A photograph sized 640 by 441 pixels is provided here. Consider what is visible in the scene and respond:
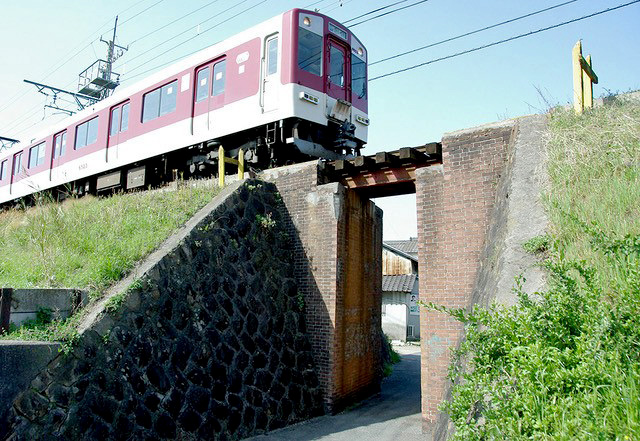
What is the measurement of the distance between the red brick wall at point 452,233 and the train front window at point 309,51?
140 inches

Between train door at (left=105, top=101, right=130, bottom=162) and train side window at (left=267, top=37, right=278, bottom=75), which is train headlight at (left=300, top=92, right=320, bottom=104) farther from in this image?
train door at (left=105, top=101, right=130, bottom=162)

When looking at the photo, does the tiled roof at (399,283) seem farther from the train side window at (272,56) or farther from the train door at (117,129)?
the train side window at (272,56)

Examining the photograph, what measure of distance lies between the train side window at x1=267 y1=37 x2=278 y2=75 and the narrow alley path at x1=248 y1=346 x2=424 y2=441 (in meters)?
6.85

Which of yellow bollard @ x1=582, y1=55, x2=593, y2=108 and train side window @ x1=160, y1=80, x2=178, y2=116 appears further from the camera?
train side window @ x1=160, y1=80, x2=178, y2=116

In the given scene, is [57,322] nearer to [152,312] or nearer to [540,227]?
[152,312]

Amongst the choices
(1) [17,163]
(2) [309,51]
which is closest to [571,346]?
(2) [309,51]

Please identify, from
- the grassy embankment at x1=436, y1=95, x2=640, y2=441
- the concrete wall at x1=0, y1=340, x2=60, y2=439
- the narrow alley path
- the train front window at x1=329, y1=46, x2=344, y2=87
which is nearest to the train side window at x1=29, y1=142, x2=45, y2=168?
the train front window at x1=329, y1=46, x2=344, y2=87

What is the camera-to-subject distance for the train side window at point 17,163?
18.9 m

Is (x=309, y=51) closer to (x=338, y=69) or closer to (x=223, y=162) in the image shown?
(x=338, y=69)

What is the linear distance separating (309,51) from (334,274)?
15.6ft

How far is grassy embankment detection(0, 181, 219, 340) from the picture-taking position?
20.7 feet

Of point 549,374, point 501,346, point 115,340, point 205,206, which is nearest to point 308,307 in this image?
point 205,206

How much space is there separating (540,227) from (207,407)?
5.06 m

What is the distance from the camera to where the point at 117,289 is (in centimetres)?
611
